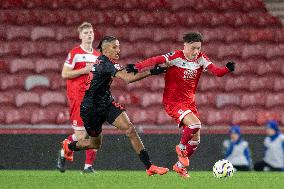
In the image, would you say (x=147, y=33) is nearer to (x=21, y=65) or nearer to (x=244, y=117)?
(x=21, y=65)

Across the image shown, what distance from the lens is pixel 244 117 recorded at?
41.1ft

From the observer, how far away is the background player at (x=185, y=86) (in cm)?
902

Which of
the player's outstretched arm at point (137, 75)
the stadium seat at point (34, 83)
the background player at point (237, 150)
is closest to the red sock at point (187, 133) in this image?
the player's outstretched arm at point (137, 75)

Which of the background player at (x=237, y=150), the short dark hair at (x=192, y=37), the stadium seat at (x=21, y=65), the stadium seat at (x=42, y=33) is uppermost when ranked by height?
the short dark hair at (x=192, y=37)

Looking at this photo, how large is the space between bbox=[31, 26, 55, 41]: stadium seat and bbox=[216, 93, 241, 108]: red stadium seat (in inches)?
109

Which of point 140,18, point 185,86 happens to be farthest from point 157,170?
point 140,18

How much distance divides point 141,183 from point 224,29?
20.0 feet

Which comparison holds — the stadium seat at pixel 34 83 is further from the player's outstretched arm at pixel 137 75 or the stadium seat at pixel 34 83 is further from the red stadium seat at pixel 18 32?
the player's outstretched arm at pixel 137 75

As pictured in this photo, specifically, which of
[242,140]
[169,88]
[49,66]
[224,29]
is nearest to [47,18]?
A: [49,66]

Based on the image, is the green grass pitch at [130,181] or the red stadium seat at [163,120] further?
the red stadium seat at [163,120]

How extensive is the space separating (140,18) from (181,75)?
4.85 m

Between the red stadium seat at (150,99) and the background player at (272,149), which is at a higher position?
the red stadium seat at (150,99)

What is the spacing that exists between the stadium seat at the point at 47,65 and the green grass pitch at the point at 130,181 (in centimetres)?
362

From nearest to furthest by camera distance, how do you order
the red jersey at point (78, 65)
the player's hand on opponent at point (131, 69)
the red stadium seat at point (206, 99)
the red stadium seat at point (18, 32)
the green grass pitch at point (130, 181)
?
1. the green grass pitch at point (130, 181)
2. the player's hand on opponent at point (131, 69)
3. the red jersey at point (78, 65)
4. the red stadium seat at point (206, 99)
5. the red stadium seat at point (18, 32)
